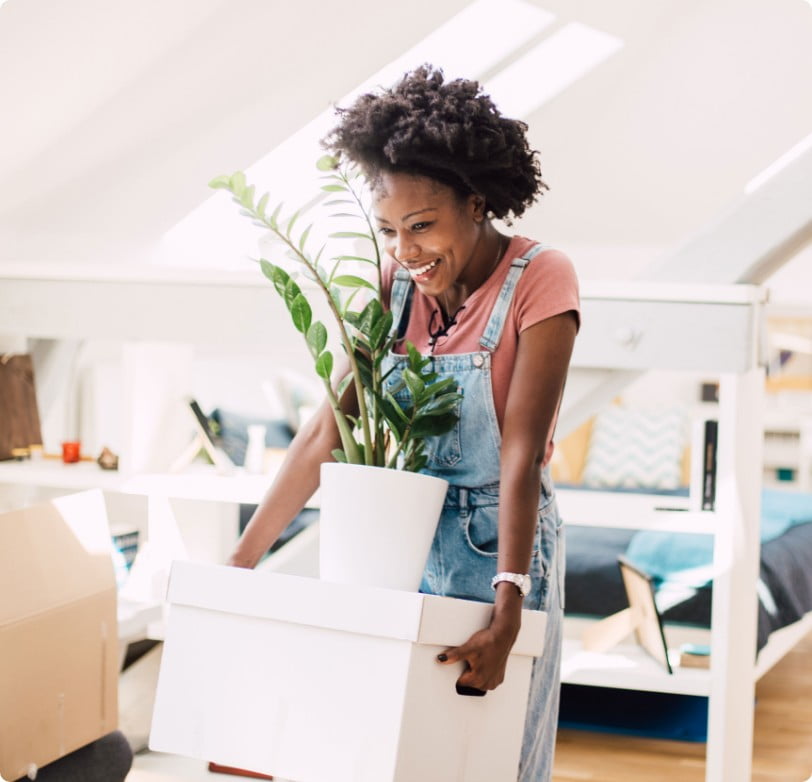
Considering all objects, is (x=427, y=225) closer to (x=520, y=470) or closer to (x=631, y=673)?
(x=520, y=470)

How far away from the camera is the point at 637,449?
4359 mm

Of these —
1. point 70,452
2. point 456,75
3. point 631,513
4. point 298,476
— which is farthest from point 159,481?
point 456,75

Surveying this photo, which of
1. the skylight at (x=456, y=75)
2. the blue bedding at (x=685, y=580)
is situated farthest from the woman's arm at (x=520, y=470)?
the skylight at (x=456, y=75)

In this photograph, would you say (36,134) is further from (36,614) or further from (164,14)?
(36,614)

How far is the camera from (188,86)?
2.81m

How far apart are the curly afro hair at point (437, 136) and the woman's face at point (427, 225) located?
0.01 metres

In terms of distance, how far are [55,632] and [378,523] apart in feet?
2.14

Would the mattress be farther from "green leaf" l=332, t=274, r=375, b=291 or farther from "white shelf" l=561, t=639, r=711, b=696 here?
"green leaf" l=332, t=274, r=375, b=291

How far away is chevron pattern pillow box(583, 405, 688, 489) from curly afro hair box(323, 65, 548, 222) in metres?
3.00

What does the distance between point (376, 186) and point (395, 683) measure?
562 mm

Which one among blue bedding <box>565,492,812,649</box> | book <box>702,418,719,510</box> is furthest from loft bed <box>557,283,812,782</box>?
blue bedding <box>565,492,812,649</box>

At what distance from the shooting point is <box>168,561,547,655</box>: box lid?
3.69 feet

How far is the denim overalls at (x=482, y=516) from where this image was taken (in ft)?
4.23

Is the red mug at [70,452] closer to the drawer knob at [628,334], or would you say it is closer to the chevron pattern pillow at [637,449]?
the drawer knob at [628,334]
